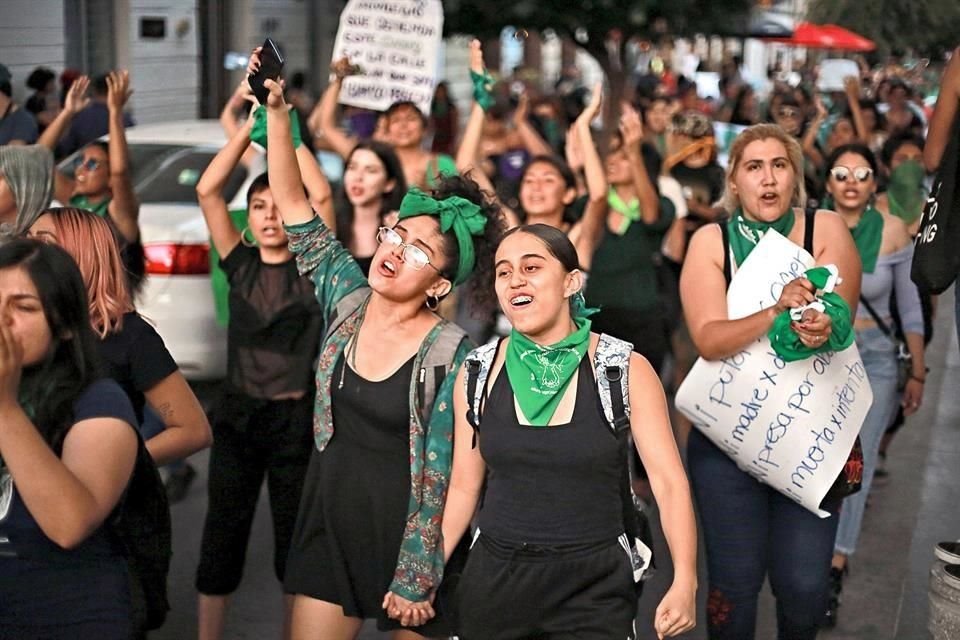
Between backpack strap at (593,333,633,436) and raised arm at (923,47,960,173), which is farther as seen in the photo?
raised arm at (923,47,960,173)

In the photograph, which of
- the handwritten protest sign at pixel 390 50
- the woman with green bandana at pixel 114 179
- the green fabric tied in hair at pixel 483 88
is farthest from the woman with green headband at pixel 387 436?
the handwritten protest sign at pixel 390 50

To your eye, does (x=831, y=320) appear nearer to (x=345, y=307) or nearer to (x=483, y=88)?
(x=345, y=307)

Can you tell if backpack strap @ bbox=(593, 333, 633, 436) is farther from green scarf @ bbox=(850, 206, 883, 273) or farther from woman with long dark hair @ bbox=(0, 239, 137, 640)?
green scarf @ bbox=(850, 206, 883, 273)

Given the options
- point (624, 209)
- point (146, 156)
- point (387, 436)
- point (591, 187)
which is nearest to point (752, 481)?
point (387, 436)

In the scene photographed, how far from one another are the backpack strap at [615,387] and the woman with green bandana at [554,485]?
0.6 inches

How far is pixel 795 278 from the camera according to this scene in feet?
16.0

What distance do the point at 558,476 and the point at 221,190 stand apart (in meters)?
2.23

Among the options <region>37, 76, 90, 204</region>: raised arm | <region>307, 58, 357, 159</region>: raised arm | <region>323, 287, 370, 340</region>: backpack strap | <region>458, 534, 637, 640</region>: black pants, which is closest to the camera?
<region>458, 534, 637, 640</region>: black pants

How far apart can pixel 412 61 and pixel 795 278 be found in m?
5.55

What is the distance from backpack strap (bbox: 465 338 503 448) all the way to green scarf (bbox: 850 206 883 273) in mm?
2869

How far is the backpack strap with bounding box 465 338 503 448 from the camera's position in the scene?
423 cm

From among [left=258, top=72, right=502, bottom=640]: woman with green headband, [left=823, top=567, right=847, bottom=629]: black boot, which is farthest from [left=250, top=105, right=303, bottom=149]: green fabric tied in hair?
[left=823, top=567, right=847, bottom=629]: black boot

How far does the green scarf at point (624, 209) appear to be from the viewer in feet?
27.1

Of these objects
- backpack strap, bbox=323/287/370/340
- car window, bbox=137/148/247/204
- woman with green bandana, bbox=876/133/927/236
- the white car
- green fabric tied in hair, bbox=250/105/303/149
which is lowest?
the white car
